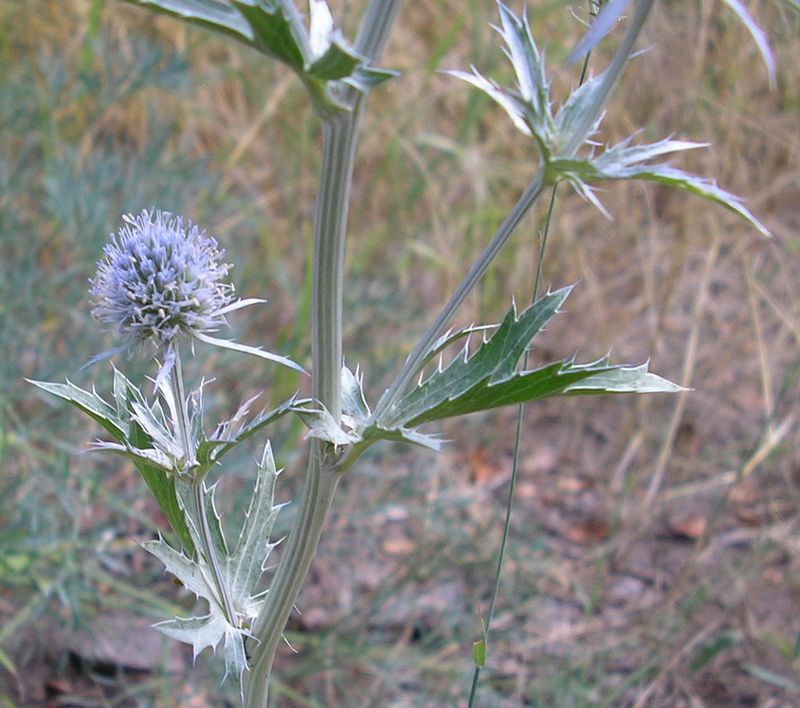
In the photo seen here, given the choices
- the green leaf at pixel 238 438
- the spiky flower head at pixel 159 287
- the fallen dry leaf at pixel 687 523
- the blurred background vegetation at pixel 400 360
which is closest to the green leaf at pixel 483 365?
the green leaf at pixel 238 438

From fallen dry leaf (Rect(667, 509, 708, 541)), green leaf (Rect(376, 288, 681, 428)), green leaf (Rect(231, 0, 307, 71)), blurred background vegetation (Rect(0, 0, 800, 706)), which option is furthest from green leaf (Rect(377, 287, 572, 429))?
fallen dry leaf (Rect(667, 509, 708, 541))

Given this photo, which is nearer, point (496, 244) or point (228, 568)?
point (496, 244)

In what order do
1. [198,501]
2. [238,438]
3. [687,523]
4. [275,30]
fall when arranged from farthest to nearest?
[687,523]
[198,501]
[238,438]
[275,30]

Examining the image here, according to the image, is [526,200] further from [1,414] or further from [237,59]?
[237,59]

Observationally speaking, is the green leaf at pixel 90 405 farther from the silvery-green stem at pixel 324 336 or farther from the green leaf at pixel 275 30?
the green leaf at pixel 275 30

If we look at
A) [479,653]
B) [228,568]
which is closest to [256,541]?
[228,568]

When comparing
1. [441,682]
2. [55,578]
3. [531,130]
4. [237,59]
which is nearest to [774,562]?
[441,682]

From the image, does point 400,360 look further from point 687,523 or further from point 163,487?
point 163,487
